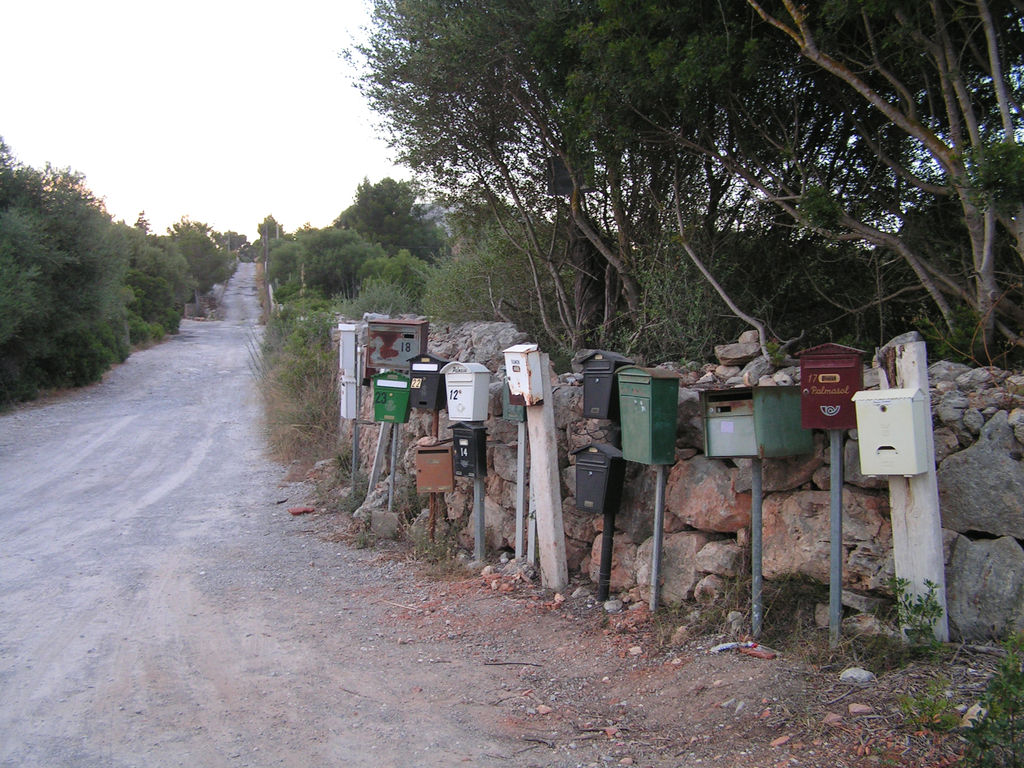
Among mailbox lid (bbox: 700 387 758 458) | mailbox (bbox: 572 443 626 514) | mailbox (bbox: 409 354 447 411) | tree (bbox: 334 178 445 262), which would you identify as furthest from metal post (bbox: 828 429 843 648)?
tree (bbox: 334 178 445 262)

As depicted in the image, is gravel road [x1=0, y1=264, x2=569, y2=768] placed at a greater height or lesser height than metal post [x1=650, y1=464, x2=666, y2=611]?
lesser

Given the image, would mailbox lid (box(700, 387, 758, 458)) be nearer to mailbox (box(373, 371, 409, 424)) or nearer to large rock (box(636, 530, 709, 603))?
large rock (box(636, 530, 709, 603))

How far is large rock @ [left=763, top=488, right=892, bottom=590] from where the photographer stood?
4.18m

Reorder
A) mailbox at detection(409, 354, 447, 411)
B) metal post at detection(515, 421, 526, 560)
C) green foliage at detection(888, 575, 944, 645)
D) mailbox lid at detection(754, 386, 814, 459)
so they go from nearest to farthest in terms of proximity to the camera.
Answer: green foliage at detection(888, 575, 944, 645)
mailbox lid at detection(754, 386, 814, 459)
metal post at detection(515, 421, 526, 560)
mailbox at detection(409, 354, 447, 411)

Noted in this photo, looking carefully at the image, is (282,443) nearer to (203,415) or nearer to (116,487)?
(116,487)

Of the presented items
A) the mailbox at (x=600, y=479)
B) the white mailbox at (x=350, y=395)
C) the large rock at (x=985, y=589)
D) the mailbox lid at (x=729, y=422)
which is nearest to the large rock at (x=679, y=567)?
the mailbox at (x=600, y=479)

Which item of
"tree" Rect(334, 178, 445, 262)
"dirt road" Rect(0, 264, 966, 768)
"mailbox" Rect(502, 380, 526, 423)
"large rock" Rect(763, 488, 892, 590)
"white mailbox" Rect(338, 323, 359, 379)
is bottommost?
"dirt road" Rect(0, 264, 966, 768)

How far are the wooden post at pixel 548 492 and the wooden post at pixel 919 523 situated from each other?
2.34 m

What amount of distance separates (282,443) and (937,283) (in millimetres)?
9186

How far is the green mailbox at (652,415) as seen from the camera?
189 inches

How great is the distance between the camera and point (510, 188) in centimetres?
1016

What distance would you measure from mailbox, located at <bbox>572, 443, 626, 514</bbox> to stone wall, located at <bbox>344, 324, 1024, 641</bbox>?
0.66 ft

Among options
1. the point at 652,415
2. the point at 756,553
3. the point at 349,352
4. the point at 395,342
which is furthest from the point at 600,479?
the point at 349,352

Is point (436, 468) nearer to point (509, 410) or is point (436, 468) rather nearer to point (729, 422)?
point (509, 410)
